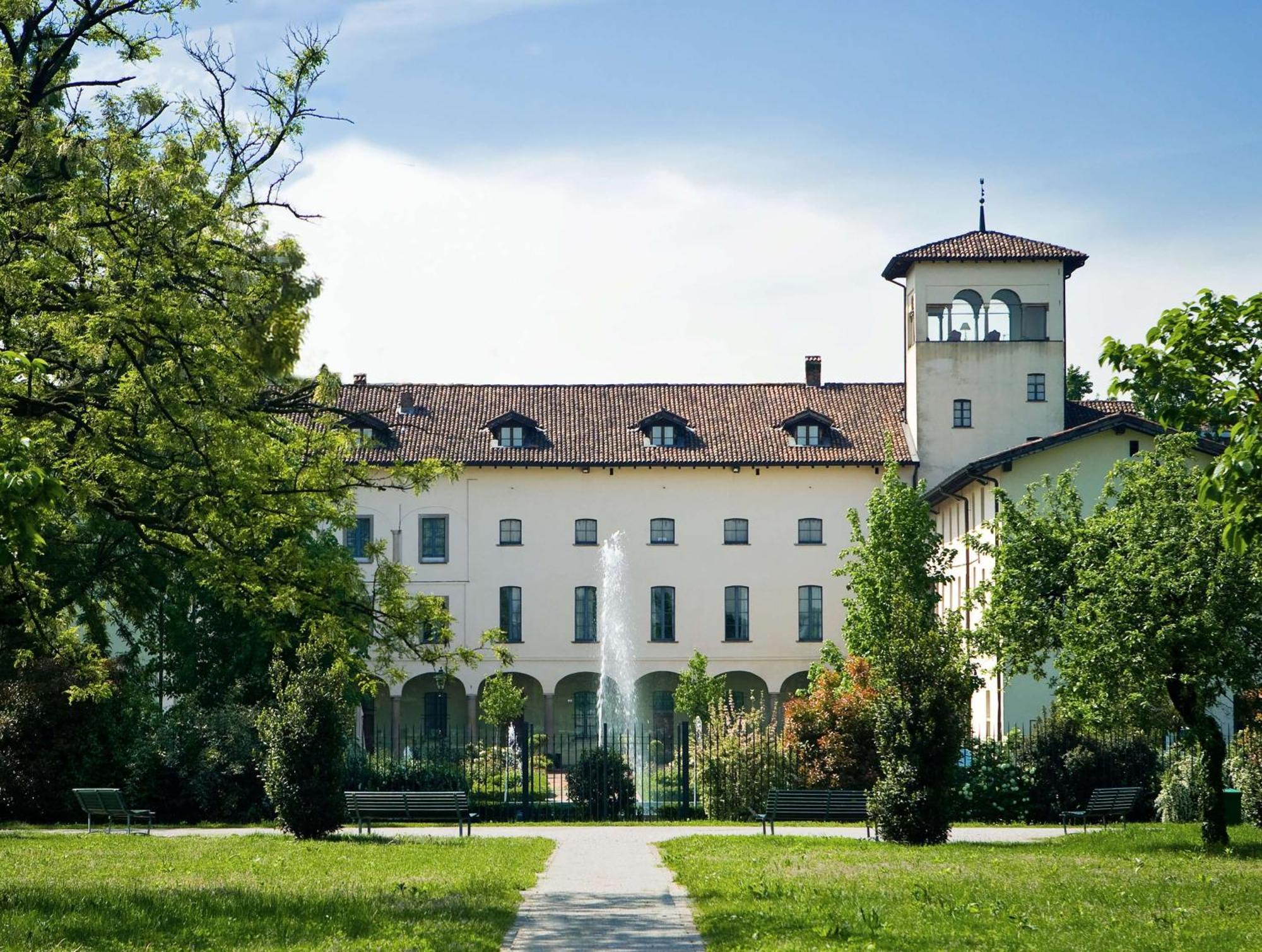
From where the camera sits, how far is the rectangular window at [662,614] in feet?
173

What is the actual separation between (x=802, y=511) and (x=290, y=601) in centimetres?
3733

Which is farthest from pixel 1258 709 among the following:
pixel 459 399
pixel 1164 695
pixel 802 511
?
pixel 459 399

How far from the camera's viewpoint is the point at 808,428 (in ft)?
174

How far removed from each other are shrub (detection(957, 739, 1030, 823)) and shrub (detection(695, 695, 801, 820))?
290cm

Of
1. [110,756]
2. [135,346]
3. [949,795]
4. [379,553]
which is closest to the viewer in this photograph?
[135,346]

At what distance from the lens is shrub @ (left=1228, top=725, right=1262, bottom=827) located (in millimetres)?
23297

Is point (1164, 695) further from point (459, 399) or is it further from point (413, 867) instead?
point (459, 399)

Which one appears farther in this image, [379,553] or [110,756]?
[110,756]

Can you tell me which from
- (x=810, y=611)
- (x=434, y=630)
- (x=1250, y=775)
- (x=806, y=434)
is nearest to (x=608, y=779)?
(x=434, y=630)

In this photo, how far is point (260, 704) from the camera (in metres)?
28.9

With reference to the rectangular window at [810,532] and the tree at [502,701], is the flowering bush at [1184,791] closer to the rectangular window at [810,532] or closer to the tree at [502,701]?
the tree at [502,701]

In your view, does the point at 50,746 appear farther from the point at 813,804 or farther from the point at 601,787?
the point at 813,804

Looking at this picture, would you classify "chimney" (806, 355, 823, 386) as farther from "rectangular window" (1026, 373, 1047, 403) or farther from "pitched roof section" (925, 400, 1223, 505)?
"pitched roof section" (925, 400, 1223, 505)

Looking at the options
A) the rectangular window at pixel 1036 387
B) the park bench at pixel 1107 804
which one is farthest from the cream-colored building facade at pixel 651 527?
the park bench at pixel 1107 804
